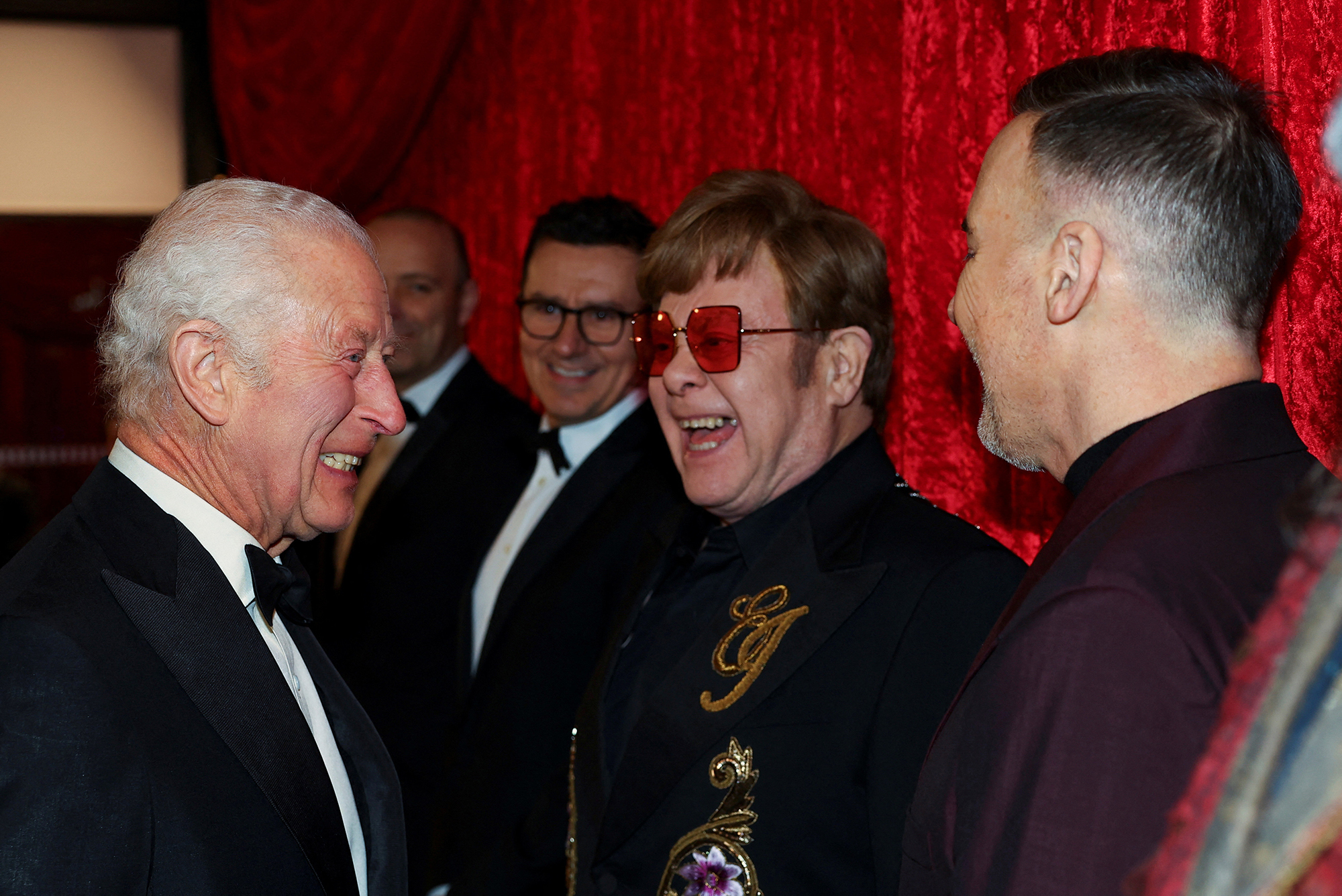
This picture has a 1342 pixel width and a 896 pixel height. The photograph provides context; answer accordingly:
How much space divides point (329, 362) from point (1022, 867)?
96cm

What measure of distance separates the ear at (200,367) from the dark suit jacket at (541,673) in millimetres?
912

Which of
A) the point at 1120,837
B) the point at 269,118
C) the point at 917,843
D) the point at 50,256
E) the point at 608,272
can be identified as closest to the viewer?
the point at 1120,837

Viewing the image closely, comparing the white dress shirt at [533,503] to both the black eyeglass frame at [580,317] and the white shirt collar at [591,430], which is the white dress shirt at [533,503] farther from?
the black eyeglass frame at [580,317]

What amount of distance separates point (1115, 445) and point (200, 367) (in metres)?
0.97

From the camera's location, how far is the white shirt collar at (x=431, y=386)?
10.9 feet

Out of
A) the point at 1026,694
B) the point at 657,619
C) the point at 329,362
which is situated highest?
the point at 329,362

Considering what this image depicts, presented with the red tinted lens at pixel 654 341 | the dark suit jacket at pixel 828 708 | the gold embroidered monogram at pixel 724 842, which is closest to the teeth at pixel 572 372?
the red tinted lens at pixel 654 341

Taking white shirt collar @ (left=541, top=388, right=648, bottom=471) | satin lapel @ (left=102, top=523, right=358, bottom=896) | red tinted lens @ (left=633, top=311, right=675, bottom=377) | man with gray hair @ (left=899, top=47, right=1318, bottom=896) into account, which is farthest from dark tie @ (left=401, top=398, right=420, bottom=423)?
man with gray hair @ (left=899, top=47, right=1318, bottom=896)

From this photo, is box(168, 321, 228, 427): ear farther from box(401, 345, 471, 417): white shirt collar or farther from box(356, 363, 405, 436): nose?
box(401, 345, 471, 417): white shirt collar

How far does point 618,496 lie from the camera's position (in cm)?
243

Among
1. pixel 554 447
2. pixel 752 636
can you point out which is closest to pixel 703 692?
pixel 752 636

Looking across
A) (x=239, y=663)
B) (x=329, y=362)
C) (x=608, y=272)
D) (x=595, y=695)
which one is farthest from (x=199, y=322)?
(x=608, y=272)

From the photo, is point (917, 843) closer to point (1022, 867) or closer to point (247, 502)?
point (1022, 867)

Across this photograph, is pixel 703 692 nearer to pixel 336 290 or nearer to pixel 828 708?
pixel 828 708
